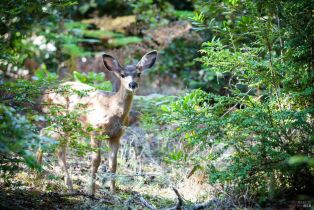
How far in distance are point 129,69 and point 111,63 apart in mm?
336

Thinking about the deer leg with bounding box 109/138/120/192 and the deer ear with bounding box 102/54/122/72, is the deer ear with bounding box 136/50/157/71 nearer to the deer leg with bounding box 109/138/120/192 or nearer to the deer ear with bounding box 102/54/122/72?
the deer ear with bounding box 102/54/122/72

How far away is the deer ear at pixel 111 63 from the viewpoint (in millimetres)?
7634

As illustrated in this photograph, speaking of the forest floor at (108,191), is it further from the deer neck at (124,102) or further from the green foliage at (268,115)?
the green foliage at (268,115)

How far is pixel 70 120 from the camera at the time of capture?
5156 mm

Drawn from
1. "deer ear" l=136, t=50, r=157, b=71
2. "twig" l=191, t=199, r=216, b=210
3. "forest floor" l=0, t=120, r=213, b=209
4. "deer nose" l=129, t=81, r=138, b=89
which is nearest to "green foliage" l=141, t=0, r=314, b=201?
"twig" l=191, t=199, r=216, b=210

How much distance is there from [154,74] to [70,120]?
8.07 meters

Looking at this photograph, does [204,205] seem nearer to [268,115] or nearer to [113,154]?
[268,115]

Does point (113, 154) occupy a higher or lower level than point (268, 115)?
lower

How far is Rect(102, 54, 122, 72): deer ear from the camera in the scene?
7.63 meters

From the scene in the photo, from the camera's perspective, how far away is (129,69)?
24.9ft

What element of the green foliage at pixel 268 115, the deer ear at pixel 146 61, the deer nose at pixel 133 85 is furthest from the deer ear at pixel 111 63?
the green foliage at pixel 268 115

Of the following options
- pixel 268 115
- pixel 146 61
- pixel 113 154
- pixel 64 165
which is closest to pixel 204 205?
pixel 268 115

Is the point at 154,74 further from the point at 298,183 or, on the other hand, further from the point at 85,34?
the point at 298,183

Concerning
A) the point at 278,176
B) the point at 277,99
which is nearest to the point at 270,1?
the point at 277,99
